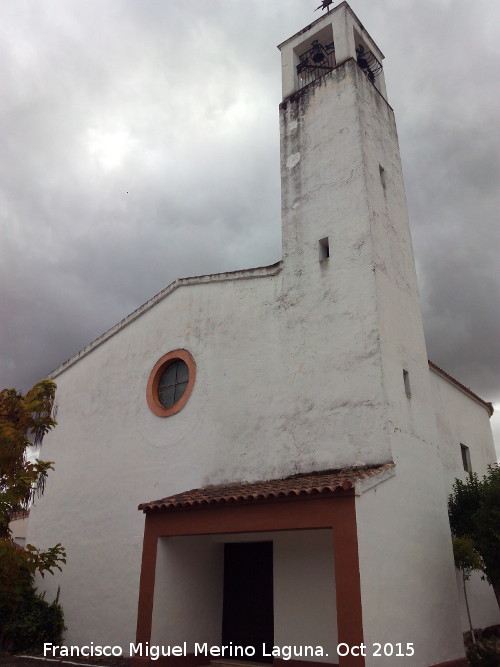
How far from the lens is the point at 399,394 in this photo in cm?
1011

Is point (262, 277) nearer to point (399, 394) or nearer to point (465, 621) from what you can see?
point (399, 394)

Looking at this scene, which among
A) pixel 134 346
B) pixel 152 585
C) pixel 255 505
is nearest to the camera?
pixel 255 505

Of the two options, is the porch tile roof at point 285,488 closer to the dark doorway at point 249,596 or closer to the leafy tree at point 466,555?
the dark doorway at point 249,596

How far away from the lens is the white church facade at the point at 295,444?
28.9 feet

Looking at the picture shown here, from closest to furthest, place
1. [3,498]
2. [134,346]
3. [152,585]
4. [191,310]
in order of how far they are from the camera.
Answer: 1. [3,498]
2. [152,585]
3. [191,310]
4. [134,346]

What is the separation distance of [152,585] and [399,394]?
5.49m

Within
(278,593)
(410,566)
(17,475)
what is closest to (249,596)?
(278,593)

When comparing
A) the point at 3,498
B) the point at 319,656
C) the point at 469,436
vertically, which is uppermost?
the point at 469,436

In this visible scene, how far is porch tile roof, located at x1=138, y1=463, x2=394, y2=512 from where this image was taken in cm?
811

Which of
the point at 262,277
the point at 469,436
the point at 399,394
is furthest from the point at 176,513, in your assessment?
the point at 469,436

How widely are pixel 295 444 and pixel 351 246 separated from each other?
4087 millimetres

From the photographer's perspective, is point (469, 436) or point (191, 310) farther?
point (469, 436)

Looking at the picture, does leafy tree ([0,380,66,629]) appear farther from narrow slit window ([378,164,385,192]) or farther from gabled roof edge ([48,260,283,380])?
narrow slit window ([378,164,385,192])

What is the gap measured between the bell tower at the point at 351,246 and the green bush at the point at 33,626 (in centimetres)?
821
